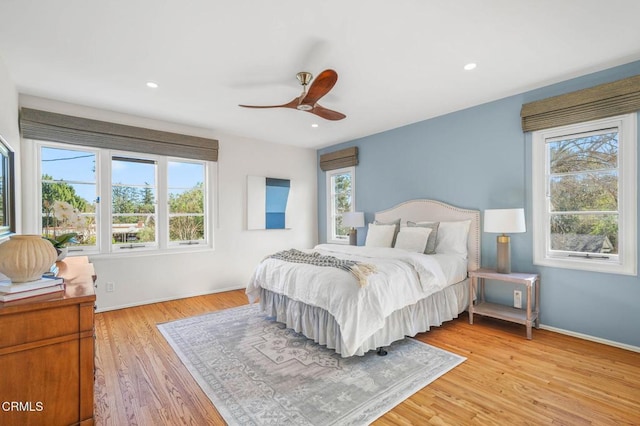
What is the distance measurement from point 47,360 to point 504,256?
3735mm

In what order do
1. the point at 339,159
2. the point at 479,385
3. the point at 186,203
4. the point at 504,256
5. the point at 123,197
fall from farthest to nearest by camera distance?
the point at 339,159, the point at 186,203, the point at 123,197, the point at 504,256, the point at 479,385

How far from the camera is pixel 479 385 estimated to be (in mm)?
2166

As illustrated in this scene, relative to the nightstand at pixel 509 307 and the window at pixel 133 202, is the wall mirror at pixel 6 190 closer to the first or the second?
the window at pixel 133 202

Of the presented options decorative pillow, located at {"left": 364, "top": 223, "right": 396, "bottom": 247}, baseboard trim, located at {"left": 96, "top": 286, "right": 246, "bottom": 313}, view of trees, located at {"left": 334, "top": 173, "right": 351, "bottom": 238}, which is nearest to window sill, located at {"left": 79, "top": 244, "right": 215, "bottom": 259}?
baseboard trim, located at {"left": 96, "top": 286, "right": 246, "bottom": 313}

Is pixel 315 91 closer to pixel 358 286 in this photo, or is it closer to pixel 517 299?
pixel 358 286

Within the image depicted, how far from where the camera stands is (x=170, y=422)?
1.81m

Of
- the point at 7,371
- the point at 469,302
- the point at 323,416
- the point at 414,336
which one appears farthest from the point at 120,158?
the point at 469,302

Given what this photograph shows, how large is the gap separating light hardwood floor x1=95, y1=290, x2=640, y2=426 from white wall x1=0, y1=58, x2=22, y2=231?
79.1 inches

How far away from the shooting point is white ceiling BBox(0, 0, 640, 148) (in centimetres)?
199

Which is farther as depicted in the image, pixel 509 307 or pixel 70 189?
pixel 70 189

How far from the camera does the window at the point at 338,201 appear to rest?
559 centimetres

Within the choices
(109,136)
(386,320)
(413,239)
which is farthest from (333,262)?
(109,136)

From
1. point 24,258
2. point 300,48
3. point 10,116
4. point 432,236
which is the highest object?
point 300,48

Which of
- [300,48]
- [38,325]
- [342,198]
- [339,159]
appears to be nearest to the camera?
[38,325]
